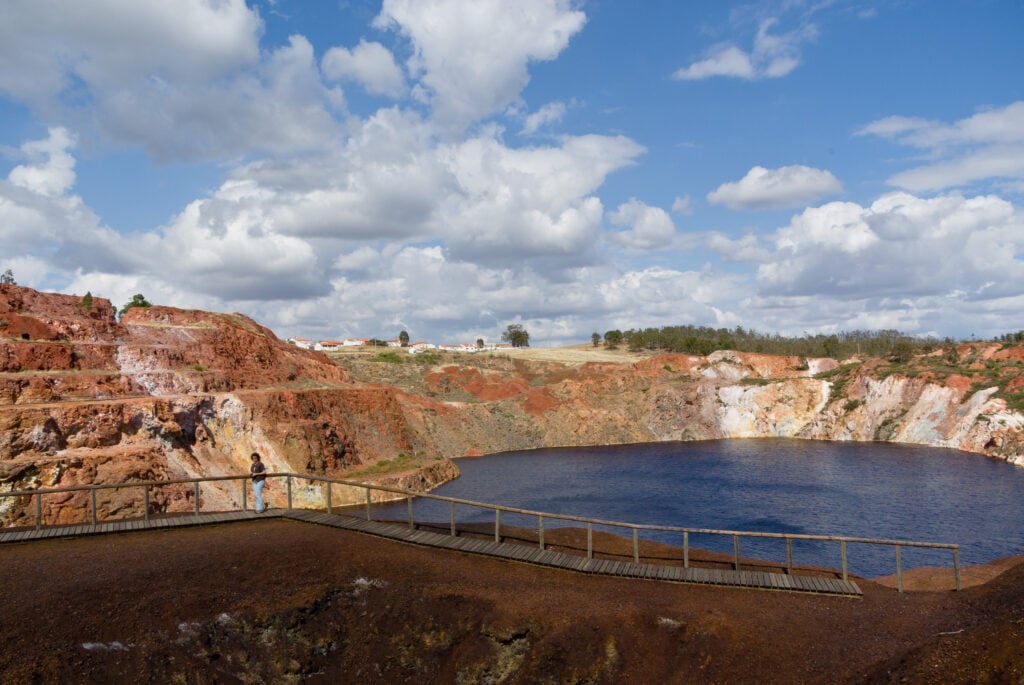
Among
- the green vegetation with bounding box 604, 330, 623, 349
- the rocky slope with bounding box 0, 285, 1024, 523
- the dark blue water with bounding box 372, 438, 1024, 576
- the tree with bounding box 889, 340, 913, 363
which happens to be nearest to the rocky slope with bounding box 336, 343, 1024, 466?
the rocky slope with bounding box 0, 285, 1024, 523

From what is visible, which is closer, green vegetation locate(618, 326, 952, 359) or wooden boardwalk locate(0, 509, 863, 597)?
wooden boardwalk locate(0, 509, 863, 597)

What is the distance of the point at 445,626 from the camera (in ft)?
51.4

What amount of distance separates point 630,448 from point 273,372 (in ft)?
132

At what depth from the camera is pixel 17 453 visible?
33.1 meters

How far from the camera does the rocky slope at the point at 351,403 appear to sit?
36188mm

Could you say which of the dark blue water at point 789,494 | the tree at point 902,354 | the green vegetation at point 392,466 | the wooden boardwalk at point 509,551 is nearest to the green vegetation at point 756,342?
the tree at point 902,354

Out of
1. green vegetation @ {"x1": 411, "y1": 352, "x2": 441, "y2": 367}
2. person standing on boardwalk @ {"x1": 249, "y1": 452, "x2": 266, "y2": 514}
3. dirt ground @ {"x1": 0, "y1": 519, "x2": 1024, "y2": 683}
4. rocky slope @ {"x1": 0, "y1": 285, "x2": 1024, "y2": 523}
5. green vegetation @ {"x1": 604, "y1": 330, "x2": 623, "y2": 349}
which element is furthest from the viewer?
green vegetation @ {"x1": 604, "y1": 330, "x2": 623, "y2": 349}

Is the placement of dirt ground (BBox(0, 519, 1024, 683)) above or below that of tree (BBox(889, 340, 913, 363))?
below

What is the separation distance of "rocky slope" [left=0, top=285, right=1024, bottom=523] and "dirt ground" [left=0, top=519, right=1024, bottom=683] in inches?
719

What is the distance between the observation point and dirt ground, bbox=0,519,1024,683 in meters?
13.1

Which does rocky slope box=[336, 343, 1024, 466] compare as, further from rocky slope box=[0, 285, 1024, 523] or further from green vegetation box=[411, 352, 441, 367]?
green vegetation box=[411, 352, 441, 367]

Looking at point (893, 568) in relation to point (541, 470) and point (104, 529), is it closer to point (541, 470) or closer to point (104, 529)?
point (104, 529)

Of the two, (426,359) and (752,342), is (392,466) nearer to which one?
(426,359)

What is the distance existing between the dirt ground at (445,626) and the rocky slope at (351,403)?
18.3 m
